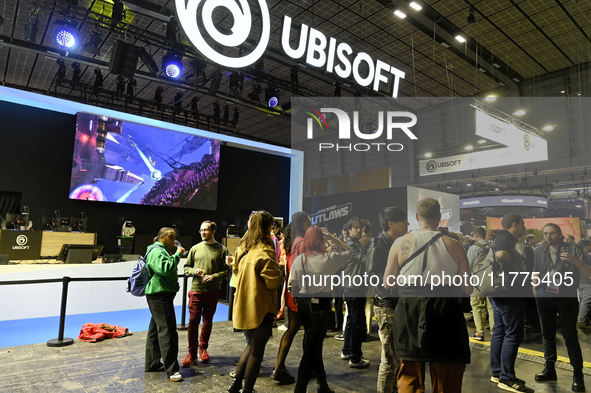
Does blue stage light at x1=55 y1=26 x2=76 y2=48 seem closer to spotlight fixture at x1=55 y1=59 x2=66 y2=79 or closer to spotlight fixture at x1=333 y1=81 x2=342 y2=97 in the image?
spotlight fixture at x1=55 y1=59 x2=66 y2=79

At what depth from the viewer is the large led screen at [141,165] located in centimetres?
886

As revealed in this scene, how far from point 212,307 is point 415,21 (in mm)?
7024

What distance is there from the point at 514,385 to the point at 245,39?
4264 mm

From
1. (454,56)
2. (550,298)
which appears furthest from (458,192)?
(550,298)

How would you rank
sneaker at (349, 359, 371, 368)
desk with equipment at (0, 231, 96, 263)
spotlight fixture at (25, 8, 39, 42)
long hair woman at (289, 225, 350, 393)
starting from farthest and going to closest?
spotlight fixture at (25, 8, 39, 42)
desk with equipment at (0, 231, 96, 263)
sneaker at (349, 359, 371, 368)
long hair woman at (289, 225, 350, 393)

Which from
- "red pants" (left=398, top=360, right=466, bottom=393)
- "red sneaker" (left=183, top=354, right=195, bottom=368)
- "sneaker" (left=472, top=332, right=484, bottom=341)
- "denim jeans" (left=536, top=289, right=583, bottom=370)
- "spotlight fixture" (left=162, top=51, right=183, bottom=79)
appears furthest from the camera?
"spotlight fixture" (left=162, top=51, right=183, bottom=79)

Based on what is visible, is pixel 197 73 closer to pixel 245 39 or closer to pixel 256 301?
pixel 245 39

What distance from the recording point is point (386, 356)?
2723 mm

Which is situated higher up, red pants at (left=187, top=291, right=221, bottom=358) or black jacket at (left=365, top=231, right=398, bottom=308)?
black jacket at (left=365, top=231, right=398, bottom=308)

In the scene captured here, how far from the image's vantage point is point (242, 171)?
37.9 feet

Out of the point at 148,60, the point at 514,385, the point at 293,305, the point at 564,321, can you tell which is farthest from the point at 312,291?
the point at 148,60

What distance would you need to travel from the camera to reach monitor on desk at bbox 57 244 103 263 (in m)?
6.73

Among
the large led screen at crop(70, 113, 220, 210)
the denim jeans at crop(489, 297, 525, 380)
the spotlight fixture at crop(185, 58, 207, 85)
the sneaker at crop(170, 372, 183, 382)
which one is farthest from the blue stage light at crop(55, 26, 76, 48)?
the denim jeans at crop(489, 297, 525, 380)

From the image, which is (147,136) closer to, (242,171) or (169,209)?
(169,209)
